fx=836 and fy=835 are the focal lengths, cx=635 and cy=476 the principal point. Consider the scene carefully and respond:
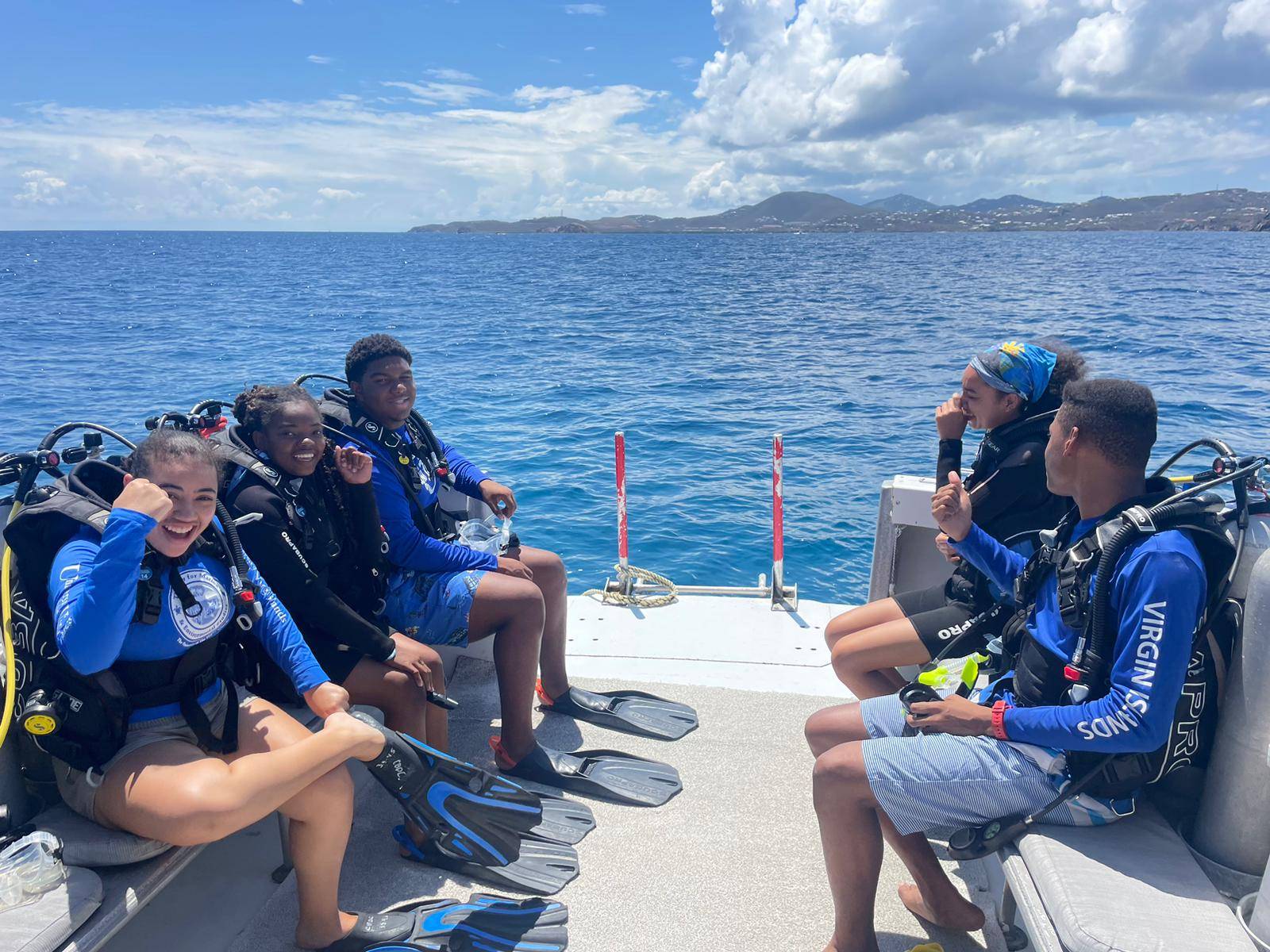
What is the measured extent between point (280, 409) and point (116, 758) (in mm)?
1222

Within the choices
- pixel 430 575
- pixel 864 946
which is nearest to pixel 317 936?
pixel 430 575

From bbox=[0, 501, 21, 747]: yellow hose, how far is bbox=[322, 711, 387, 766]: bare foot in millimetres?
749

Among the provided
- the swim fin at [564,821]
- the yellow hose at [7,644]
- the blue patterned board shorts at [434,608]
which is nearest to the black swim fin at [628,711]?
the swim fin at [564,821]

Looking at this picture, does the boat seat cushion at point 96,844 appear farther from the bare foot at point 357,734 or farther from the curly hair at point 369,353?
the curly hair at point 369,353

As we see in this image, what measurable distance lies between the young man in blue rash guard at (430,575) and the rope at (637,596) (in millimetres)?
1307

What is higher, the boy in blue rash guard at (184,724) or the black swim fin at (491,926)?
the boy in blue rash guard at (184,724)

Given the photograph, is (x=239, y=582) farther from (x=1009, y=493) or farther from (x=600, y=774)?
(x=1009, y=493)

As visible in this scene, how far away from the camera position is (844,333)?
72.5 feet

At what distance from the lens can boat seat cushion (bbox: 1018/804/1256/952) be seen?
1.67 m

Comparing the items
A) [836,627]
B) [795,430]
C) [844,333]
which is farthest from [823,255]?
[836,627]

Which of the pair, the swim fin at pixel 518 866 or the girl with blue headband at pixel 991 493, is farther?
the girl with blue headband at pixel 991 493

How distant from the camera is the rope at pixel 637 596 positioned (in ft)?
16.2

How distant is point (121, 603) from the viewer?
2086mm

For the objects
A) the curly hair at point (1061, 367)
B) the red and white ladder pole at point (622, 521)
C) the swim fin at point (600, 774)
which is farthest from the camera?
the red and white ladder pole at point (622, 521)
